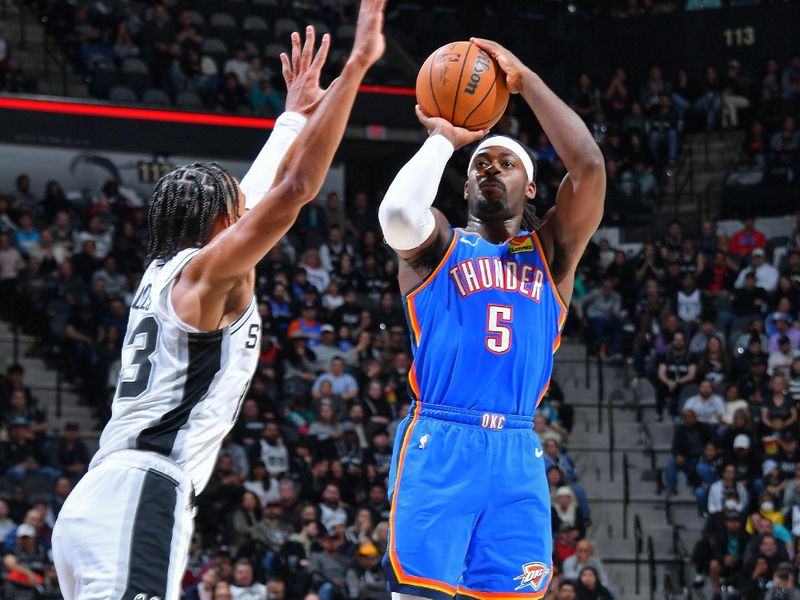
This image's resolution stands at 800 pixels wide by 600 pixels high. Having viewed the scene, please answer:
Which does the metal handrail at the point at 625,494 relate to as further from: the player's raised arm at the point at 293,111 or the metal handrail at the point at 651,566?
the player's raised arm at the point at 293,111

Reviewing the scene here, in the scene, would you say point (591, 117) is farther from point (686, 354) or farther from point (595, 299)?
point (686, 354)

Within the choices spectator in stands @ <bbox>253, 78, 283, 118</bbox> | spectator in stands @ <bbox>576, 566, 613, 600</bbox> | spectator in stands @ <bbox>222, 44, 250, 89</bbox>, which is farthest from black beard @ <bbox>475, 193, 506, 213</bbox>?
spectator in stands @ <bbox>222, 44, 250, 89</bbox>

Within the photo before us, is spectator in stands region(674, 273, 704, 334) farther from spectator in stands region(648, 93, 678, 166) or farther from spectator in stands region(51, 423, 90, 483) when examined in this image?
spectator in stands region(51, 423, 90, 483)

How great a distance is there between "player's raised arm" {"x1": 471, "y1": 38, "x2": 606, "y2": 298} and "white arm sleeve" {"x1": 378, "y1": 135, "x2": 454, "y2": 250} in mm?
471

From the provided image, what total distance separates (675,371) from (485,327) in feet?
41.4

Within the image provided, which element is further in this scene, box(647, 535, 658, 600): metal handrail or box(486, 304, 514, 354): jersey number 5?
box(647, 535, 658, 600): metal handrail

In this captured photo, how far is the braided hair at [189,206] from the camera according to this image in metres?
4.39

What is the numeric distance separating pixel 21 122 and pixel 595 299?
8.88 meters

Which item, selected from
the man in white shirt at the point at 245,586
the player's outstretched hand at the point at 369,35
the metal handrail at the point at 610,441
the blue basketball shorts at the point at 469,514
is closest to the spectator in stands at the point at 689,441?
the metal handrail at the point at 610,441

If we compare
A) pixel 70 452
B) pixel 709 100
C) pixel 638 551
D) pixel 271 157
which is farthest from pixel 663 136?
pixel 271 157

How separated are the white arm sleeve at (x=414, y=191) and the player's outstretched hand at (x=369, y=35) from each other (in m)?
0.71

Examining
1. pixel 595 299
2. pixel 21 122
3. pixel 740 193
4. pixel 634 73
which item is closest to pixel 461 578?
pixel 595 299

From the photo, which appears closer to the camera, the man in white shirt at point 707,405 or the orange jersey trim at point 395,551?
the orange jersey trim at point 395,551

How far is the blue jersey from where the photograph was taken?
197 inches
